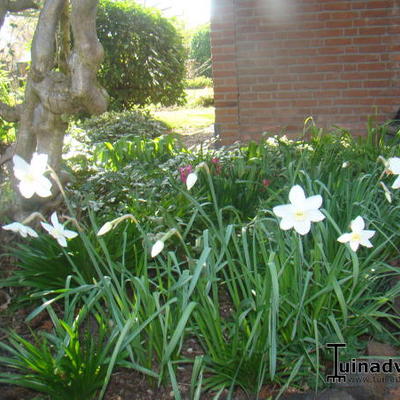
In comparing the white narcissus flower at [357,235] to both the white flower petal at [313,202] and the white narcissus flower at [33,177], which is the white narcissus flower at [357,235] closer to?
the white flower petal at [313,202]

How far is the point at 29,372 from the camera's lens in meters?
2.01

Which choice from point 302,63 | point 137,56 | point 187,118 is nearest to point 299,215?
point 302,63

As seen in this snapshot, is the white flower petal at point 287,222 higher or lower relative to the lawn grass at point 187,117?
higher

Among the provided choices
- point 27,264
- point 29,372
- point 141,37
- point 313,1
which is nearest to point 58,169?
point 27,264

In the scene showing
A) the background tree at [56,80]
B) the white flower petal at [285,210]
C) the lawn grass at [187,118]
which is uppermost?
the background tree at [56,80]

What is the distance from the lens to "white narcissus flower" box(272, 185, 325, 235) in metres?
1.79

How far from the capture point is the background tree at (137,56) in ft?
32.8

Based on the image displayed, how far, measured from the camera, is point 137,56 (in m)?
10.1

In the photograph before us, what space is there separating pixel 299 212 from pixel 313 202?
0.06m

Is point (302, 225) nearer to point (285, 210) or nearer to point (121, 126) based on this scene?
point (285, 210)

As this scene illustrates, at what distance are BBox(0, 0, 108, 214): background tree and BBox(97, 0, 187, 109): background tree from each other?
691 centimetres

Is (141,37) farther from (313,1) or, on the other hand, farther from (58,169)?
(58,169)

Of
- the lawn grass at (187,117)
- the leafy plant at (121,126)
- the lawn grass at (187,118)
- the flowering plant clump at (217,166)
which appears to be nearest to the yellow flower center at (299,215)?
the flowering plant clump at (217,166)

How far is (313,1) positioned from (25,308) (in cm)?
495
